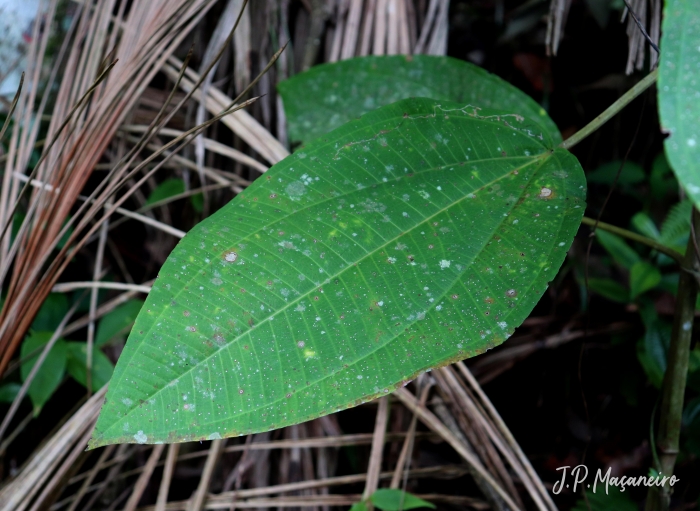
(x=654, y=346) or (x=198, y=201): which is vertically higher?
(x=198, y=201)

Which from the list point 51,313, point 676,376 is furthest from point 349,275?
point 51,313

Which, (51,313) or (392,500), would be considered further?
(51,313)

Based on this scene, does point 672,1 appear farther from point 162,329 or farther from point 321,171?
point 162,329

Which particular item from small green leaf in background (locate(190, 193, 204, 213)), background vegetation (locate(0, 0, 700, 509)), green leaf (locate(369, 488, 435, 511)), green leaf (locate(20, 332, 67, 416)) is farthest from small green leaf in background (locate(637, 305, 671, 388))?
green leaf (locate(20, 332, 67, 416))

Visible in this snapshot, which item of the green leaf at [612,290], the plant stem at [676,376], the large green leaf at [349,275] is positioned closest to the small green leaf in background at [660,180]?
the green leaf at [612,290]

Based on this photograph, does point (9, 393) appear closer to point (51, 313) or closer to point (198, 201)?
point (51, 313)

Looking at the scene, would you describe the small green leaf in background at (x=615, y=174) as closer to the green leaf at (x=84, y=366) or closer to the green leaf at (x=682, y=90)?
the green leaf at (x=682, y=90)

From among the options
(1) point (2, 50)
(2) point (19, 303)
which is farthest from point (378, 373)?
(1) point (2, 50)
